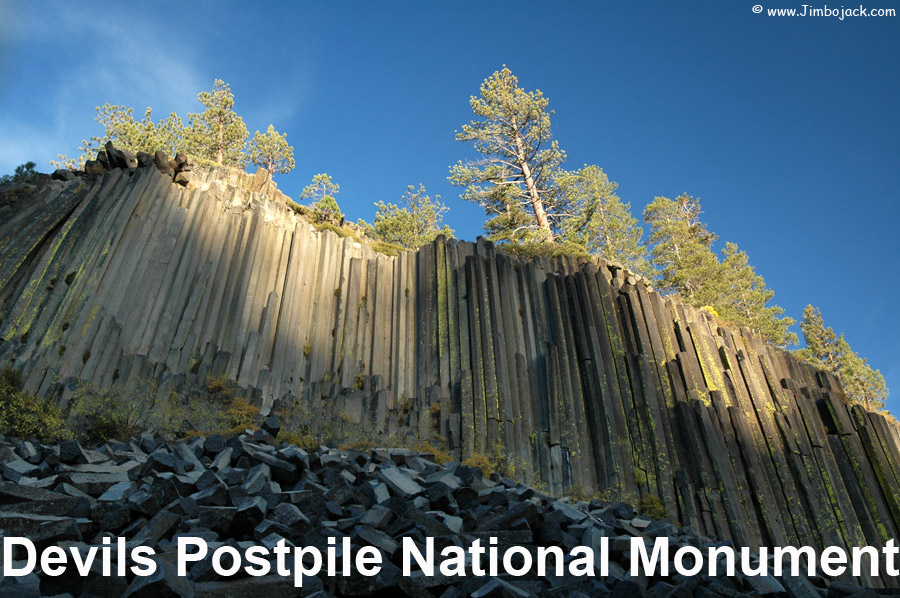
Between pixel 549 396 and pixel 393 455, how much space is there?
6.11 metres

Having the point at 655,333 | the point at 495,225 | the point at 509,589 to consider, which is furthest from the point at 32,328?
the point at 495,225

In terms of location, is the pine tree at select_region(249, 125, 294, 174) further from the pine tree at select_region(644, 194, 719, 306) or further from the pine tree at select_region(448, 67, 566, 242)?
the pine tree at select_region(644, 194, 719, 306)

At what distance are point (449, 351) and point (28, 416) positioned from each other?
8060mm

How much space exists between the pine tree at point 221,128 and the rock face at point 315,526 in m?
29.7

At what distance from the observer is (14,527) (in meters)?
4.06

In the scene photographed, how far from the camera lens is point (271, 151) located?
35.9 m

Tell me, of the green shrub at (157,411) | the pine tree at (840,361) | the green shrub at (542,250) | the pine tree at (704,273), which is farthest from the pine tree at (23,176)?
the pine tree at (840,361)

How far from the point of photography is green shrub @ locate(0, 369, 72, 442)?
8.27m

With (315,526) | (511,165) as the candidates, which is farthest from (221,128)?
(315,526)

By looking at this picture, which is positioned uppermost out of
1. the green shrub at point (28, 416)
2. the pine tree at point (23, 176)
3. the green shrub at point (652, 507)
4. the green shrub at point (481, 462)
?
the pine tree at point (23, 176)

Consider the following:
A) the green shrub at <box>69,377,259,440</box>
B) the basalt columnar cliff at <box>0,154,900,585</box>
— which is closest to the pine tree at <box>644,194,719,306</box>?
the basalt columnar cliff at <box>0,154,900,585</box>

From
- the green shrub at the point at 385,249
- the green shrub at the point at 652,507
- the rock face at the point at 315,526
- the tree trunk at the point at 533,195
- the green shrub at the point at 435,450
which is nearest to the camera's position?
the rock face at the point at 315,526

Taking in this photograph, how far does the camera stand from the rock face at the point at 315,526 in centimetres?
367

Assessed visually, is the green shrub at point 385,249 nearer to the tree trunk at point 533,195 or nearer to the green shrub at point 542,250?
the green shrub at point 542,250
